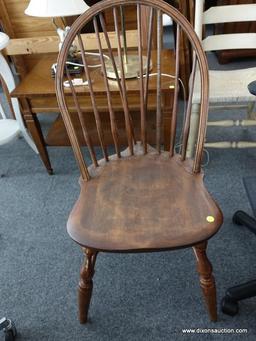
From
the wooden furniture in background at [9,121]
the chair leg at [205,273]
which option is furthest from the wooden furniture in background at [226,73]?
the wooden furniture in background at [9,121]

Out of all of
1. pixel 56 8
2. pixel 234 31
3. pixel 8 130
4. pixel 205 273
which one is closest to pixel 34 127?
pixel 8 130

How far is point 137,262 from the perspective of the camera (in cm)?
126

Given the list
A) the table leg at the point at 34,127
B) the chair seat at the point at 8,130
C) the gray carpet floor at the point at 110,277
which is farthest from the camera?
the chair seat at the point at 8,130

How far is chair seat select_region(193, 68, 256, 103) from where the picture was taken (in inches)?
51.9

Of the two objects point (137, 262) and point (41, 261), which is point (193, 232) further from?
point (41, 261)

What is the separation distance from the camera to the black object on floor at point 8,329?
966 mm

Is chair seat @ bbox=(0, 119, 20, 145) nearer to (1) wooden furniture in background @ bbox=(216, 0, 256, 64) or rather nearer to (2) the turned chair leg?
(2) the turned chair leg

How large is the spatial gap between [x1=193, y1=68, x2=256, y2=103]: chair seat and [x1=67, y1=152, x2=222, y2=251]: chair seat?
0.44m

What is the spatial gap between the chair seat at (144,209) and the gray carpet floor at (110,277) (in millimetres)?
447

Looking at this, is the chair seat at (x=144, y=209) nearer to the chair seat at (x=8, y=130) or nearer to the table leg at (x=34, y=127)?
the table leg at (x=34, y=127)

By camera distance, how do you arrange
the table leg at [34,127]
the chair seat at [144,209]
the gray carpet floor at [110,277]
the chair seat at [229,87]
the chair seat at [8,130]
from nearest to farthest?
the chair seat at [144,209] → the gray carpet floor at [110,277] → the chair seat at [229,87] → the table leg at [34,127] → the chair seat at [8,130]

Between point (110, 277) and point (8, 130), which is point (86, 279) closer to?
point (110, 277)

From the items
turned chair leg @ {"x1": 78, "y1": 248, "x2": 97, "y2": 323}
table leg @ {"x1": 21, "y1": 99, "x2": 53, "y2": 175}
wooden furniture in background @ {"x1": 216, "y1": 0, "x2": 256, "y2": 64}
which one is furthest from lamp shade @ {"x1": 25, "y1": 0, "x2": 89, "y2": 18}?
wooden furniture in background @ {"x1": 216, "y1": 0, "x2": 256, "y2": 64}

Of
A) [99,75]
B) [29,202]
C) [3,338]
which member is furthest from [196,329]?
[99,75]
